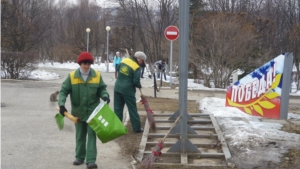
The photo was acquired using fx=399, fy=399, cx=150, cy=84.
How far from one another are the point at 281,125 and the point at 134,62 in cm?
327

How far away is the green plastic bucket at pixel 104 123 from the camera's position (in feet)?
17.3

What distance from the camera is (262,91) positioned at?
9.26m

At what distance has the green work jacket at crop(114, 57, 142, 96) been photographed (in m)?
7.62

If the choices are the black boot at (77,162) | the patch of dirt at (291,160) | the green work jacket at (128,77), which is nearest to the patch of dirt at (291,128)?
the patch of dirt at (291,160)

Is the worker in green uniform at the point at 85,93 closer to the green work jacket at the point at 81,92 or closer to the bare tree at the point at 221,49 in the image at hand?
the green work jacket at the point at 81,92

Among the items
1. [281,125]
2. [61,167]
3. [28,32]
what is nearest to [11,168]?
[61,167]

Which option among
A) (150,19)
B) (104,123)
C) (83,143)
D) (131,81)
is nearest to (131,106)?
(131,81)

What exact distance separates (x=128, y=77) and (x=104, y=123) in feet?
8.10

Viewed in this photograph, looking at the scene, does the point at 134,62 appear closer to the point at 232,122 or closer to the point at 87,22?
the point at 232,122

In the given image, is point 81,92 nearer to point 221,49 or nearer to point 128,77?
point 128,77

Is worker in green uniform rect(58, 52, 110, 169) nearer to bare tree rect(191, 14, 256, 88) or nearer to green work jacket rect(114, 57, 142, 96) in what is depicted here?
green work jacket rect(114, 57, 142, 96)

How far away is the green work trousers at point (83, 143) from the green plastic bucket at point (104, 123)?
1.12 ft

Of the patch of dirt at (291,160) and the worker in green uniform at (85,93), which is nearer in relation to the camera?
the worker in green uniform at (85,93)

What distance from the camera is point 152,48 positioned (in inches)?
1358
